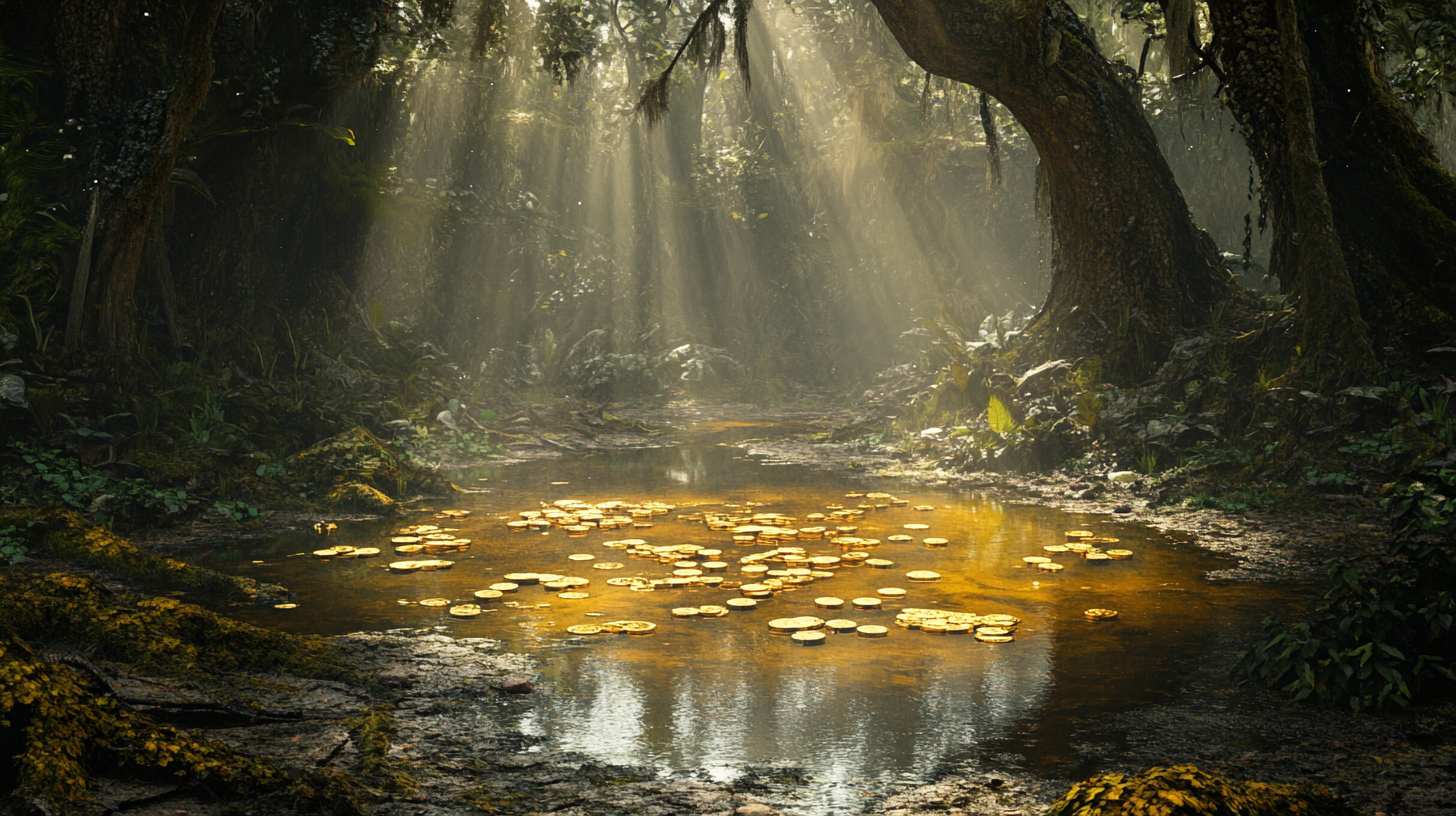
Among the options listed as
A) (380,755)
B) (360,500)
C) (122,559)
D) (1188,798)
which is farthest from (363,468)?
(1188,798)

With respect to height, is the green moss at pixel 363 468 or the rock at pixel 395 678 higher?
the green moss at pixel 363 468

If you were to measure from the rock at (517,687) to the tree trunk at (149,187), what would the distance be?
604cm

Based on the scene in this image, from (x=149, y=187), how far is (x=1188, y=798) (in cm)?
849

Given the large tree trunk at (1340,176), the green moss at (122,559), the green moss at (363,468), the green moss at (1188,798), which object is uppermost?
→ the large tree trunk at (1340,176)

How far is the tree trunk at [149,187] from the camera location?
26.3ft

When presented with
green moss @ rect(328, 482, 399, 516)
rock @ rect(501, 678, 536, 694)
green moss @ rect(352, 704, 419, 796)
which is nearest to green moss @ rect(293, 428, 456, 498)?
green moss @ rect(328, 482, 399, 516)

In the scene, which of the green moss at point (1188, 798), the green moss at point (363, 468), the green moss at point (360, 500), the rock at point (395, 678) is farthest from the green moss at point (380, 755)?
the green moss at point (363, 468)

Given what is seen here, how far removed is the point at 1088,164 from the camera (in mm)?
10219

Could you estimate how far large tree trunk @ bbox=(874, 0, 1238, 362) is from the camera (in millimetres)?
9531

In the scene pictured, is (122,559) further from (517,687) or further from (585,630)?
(517,687)

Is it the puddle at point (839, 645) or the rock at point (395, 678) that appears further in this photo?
the rock at point (395, 678)

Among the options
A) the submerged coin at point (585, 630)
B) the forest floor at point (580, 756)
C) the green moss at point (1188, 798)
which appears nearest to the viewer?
the green moss at point (1188, 798)

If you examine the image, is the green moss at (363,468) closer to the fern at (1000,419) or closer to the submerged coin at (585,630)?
the submerged coin at (585,630)

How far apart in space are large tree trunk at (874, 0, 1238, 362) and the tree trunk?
5953 millimetres
